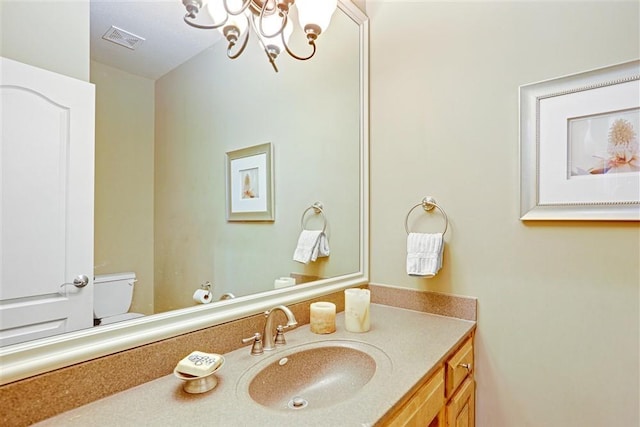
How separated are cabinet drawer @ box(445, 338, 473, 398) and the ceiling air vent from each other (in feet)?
4.44

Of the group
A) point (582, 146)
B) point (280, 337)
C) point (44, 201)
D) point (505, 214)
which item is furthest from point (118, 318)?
point (582, 146)

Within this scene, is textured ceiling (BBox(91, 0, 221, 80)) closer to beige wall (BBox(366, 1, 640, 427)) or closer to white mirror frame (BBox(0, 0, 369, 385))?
white mirror frame (BBox(0, 0, 369, 385))

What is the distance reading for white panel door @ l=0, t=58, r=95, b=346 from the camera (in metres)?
0.69

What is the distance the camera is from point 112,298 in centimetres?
85

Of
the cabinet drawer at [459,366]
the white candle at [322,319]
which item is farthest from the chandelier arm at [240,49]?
the cabinet drawer at [459,366]

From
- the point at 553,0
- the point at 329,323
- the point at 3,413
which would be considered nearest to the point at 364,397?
the point at 329,323

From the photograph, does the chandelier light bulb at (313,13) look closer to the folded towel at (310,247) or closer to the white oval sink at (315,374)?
the folded towel at (310,247)

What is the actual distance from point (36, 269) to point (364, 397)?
807 mm

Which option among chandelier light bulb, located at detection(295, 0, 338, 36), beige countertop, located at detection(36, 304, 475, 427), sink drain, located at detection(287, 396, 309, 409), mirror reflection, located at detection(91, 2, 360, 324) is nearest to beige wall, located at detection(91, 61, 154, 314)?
mirror reflection, located at detection(91, 2, 360, 324)

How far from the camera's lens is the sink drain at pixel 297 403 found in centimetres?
98

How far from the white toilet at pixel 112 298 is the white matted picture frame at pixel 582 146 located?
1.33m

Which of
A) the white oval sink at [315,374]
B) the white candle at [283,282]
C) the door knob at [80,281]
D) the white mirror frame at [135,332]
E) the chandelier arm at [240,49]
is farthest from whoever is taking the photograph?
the white candle at [283,282]

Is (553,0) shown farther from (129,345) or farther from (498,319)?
(129,345)

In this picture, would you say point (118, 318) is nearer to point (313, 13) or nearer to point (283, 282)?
point (283, 282)
